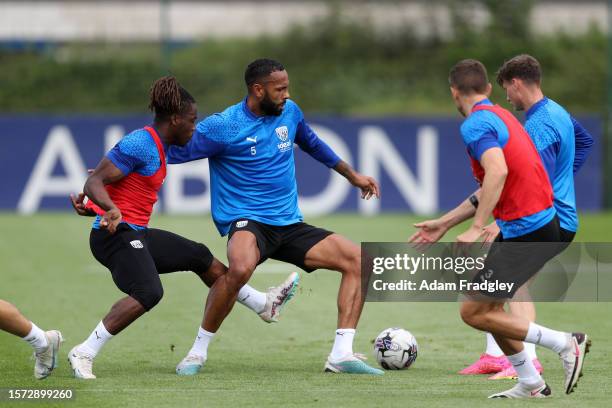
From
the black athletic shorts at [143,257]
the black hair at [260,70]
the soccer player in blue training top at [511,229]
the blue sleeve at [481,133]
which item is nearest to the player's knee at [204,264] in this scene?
the black athletic shorts at [143,257]

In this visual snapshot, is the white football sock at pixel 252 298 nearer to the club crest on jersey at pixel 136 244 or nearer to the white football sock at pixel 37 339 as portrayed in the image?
the club crest on jersey at pixel 136 244

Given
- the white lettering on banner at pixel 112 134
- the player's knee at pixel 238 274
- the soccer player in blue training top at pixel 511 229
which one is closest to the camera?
the soccer player in blue training top at pixel 511 229

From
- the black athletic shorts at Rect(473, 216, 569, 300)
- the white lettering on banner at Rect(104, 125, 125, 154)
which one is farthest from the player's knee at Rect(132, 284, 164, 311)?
the white lettering on banner at Rect(104, 125, 125, 154)

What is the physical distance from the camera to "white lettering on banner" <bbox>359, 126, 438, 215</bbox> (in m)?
25.5

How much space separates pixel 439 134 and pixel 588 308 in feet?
43.0

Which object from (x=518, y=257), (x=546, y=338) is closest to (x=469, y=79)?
(x=518, y=257)

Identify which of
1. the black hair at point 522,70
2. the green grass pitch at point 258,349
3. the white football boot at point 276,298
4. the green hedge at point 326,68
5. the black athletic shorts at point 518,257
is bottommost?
the green grass pitch at point 258,349

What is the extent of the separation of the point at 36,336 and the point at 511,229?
324cm

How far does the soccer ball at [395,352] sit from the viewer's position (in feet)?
30.6

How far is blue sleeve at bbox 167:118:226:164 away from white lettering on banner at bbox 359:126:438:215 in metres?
16.0

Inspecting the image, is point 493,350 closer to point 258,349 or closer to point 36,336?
point 258,349

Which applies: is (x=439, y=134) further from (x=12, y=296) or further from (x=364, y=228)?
(x=12, y=296)

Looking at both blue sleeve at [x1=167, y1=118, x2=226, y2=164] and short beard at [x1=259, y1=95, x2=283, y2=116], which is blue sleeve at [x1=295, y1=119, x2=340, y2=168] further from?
blue sleeve at [x1=167, y1=118, x2=226, y2=164]

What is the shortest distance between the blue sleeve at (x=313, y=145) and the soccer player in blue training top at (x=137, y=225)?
1058 mm
